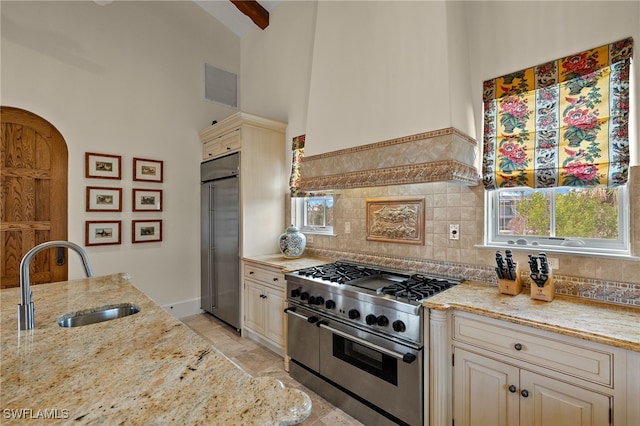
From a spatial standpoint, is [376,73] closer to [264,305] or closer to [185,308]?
[264,305]

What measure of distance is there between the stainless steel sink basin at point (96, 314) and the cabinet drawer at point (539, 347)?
1807 millimetres

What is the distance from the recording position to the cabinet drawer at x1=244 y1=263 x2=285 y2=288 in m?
2.88

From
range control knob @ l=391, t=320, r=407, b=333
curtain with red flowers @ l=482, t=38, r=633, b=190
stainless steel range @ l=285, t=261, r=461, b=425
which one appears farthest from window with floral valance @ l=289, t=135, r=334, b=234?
curtain with red flowers @ l=482, t=38, r=633, b=190

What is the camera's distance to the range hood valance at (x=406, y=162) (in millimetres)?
1941

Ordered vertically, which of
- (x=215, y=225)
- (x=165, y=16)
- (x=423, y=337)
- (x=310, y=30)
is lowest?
(x=423, y=337)

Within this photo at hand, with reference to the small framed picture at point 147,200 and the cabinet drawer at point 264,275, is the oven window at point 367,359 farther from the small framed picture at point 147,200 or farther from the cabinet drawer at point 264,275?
the small framed picture at point 147,200

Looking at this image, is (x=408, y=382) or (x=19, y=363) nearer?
(x=19, y=363)

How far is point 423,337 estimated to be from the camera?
5.85ft

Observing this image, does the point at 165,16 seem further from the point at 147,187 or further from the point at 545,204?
the point at 545,204

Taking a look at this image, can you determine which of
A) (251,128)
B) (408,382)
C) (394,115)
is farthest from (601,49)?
(251,128)

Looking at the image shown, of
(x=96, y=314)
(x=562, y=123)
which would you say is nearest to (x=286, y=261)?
(x=96, y=314)

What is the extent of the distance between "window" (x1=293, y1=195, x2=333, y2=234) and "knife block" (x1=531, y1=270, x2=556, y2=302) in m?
1.93

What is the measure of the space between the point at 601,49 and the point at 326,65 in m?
1.87

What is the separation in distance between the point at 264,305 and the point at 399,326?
5.37ft
